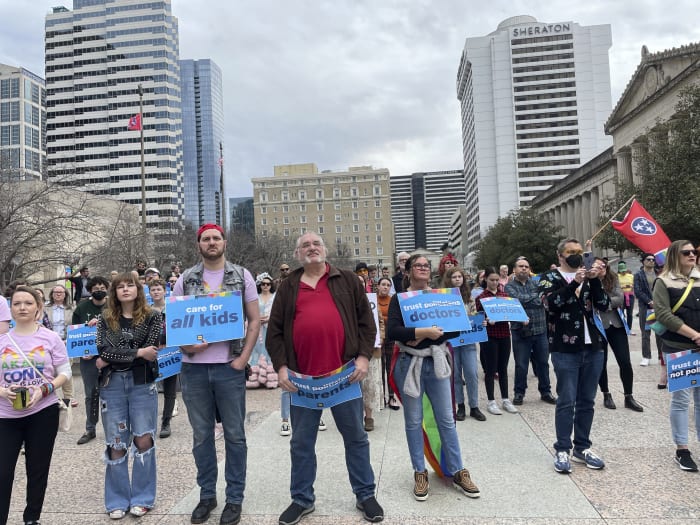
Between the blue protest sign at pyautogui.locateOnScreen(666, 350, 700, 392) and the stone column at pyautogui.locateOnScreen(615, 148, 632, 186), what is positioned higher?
the stone column at pyautogui.locateOnScreen(615, 148, 632, 186)

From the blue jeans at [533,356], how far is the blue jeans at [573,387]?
2700 millimetres

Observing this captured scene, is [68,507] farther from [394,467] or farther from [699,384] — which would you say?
[699,384]

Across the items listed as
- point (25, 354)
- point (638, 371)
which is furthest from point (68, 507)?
point (638, 371)

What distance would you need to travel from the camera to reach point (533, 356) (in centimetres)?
781

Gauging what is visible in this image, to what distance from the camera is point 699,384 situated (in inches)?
186

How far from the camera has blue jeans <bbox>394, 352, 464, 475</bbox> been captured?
4328 millimetres

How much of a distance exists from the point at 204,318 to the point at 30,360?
52.9 inches

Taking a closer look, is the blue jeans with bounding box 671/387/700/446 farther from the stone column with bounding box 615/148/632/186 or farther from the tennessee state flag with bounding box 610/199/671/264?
the stone column with bounding box 615/148/632/186

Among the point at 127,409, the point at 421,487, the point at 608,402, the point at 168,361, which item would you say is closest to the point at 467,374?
the point at 608,402

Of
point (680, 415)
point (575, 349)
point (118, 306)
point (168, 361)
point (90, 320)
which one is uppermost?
point (118, 306)

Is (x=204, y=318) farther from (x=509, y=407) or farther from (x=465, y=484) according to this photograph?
(x=509, y=407)

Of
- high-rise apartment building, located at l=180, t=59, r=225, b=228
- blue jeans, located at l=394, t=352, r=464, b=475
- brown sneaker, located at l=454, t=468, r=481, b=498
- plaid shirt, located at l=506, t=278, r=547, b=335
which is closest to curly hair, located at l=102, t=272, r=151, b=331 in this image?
blue jeans, located at l=394, t=352, r=464, b=475

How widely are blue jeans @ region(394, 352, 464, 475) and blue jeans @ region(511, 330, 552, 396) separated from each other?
11.6ft

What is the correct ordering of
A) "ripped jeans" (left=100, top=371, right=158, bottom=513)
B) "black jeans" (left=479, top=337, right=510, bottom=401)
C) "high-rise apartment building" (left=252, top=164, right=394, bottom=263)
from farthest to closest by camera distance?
"high-rise apartment building" (left=252, top=164, right=394, bottom=263), "black jeans" (left=479, top=337, right=510, bottom=401), "ripped jeans" (left=100, top=371, right=158, bottom=513)
